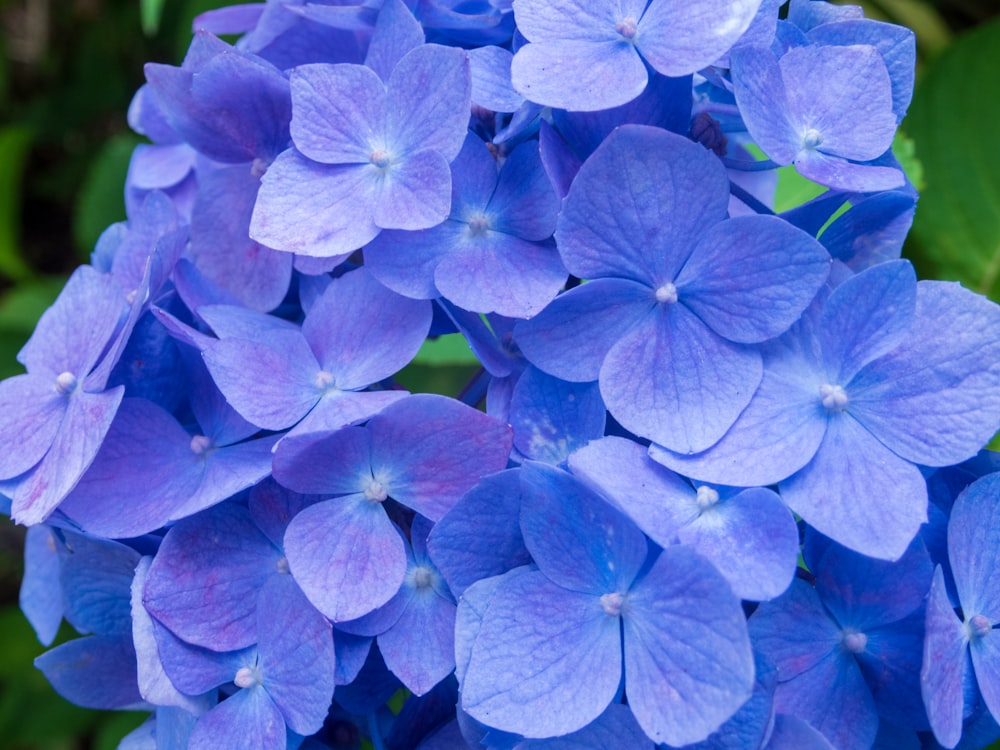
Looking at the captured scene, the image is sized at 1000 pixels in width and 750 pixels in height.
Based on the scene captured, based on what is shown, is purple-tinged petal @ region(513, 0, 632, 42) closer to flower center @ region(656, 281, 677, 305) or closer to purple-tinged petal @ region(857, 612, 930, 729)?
flower center @ region(656, 281, 677, 305)

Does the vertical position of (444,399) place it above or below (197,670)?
above

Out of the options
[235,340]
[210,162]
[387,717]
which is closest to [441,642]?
[387,717]

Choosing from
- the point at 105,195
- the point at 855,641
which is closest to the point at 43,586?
the point at 855,641

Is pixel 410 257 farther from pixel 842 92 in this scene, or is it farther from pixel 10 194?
pixel 10 194

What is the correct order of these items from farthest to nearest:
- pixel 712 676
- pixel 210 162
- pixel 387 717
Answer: pixel 210 162, pixel 387 717, pixel 712 676

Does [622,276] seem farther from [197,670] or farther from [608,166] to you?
[197,670]
